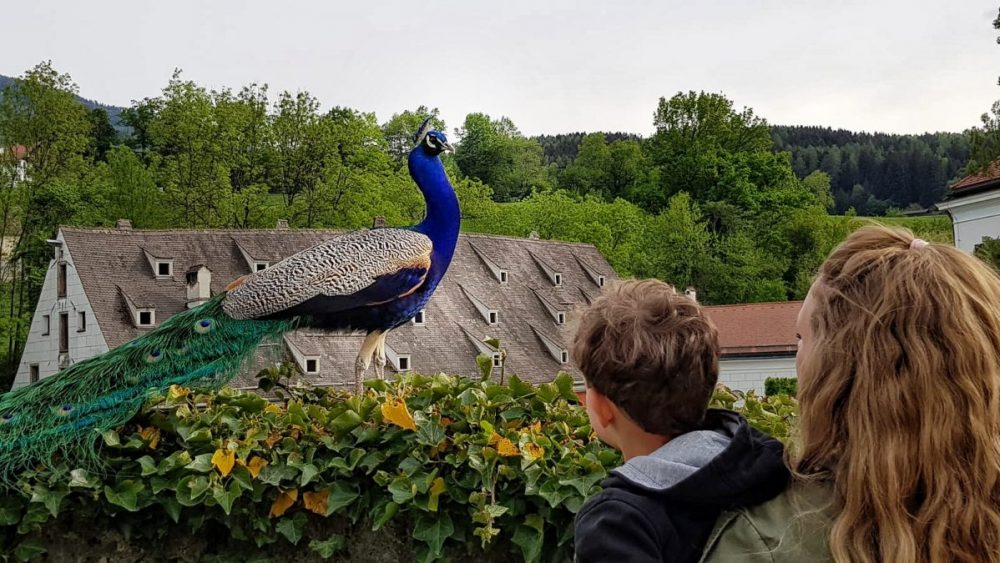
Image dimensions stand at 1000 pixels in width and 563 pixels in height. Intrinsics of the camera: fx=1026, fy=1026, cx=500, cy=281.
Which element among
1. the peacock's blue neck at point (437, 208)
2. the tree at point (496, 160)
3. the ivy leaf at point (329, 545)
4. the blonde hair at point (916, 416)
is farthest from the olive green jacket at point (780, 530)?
the tree at point (496, 160)

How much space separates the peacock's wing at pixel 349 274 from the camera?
7.04m

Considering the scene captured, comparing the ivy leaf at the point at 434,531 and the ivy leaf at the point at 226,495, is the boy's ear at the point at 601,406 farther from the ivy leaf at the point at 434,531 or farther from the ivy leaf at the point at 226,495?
the ivy leaf at the point at 226,495

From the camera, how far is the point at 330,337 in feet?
93.9

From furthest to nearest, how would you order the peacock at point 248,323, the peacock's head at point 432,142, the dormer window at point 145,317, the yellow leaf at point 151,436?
the dormer window at point 145,317 → the peacock's head at point 432,142 → the peacock at point 248,323 → the yellow leaf at point 151,436

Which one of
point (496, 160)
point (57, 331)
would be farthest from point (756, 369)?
point (496, 160)

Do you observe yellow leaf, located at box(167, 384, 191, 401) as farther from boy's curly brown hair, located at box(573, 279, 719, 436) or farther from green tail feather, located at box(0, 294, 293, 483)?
boy's curly brown hair, located at box(573, 279, 719, 436)

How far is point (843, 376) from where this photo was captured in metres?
1.85

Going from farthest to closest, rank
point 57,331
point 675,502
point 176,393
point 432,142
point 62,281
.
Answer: point 57,331
point 62,281
point 432,142
point 176,393
point 675,502

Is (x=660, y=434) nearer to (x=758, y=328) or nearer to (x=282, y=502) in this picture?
(x=282, y=502)

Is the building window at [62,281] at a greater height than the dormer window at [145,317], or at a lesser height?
greater

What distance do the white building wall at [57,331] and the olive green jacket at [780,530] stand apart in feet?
96.2

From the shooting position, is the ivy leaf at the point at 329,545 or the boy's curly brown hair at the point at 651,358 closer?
the boy's curly brown hair at the point at 651,358

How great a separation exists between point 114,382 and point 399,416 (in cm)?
219

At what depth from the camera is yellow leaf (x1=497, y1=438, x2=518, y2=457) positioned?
3604 millimetres
